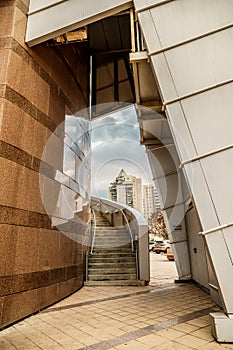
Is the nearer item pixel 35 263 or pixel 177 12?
pixel 177 12

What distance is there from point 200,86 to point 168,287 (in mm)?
5345

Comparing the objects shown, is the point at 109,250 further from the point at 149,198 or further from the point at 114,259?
the point at 149,198

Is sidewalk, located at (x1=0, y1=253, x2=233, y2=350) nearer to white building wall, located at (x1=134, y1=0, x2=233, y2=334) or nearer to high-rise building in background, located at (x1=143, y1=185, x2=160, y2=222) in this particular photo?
white building wall, located at (x1=134, y1=0, x2=233, y2=334)

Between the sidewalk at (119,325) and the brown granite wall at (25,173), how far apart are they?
1.48 ft

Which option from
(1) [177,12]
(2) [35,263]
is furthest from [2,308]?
(1) [177,12]

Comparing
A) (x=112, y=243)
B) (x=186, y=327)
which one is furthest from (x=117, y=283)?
(x=186, y=327)

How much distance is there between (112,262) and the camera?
8047mm

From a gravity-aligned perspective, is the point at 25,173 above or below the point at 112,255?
above

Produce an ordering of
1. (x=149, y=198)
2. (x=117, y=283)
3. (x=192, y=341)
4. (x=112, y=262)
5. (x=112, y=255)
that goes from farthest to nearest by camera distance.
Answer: (x=149, y=198) < (x=112, y=255) < (x=112, y=262) < (x=117, y=283) < (x=192, y=341)

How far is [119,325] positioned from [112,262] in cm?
453

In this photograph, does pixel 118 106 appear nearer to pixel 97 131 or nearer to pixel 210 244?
pixel 97 131

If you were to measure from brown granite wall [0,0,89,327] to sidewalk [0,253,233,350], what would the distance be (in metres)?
0.45

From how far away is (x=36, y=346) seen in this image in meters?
2.86

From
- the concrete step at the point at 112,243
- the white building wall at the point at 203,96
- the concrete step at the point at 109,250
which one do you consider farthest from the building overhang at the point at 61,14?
the concrete step at the point at 112,243
